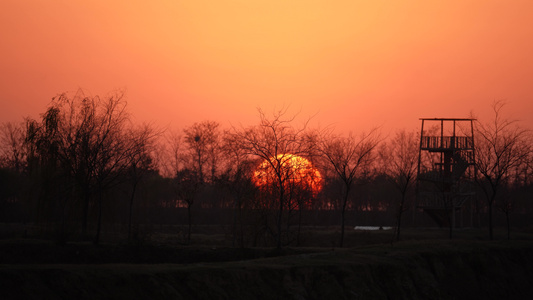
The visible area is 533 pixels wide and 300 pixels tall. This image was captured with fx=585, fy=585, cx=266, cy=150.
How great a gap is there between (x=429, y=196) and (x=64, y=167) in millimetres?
32281

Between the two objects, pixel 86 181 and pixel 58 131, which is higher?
pixel 58 131

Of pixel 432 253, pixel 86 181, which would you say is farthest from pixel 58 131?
pixel 432 253

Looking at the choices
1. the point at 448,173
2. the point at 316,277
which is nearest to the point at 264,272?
the point at 316,277

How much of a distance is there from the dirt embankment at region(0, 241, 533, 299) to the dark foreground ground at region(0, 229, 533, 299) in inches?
1.4

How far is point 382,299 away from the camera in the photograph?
22.9 meters

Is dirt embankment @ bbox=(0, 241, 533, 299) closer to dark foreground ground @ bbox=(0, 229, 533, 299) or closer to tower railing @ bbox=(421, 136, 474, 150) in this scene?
dark foreground ground @ bbox=(0, 229, 533, 299)

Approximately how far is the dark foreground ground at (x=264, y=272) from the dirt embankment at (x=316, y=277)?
1.4 inches

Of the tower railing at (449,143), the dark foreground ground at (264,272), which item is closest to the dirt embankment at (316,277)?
the dark foreground ground at (264,272)

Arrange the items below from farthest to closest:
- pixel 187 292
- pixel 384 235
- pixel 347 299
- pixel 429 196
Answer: pixel 429 196 < pixel 384 235 < pixel 347 299 < pixel 187 292

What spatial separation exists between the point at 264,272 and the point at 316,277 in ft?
7.29

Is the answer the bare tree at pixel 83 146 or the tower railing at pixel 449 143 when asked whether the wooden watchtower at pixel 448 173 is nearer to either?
the tower railing at pixel 449 143

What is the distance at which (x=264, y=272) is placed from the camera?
21.3 metres

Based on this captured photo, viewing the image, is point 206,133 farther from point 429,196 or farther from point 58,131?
point 58,131

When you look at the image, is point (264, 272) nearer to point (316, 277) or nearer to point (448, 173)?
point (316, 277)
